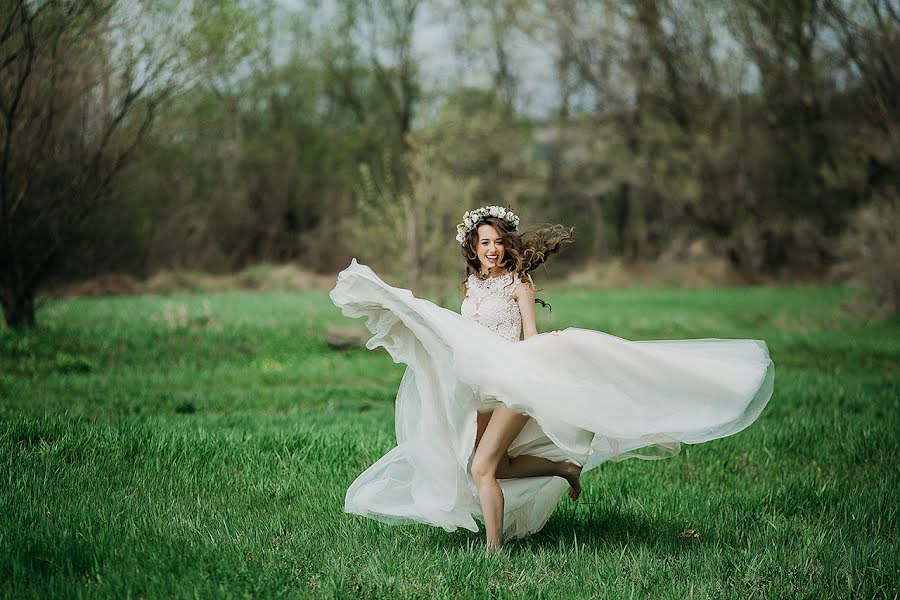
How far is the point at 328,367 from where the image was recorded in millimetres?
13383

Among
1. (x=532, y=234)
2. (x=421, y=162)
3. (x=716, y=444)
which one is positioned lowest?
(x=716, y=444)

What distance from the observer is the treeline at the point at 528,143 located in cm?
Answer: 2105

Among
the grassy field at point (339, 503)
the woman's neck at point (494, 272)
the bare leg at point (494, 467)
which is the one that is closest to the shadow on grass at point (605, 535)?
the grassy field at point (339, 503)

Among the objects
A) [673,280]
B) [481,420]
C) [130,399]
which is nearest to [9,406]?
[130,399]

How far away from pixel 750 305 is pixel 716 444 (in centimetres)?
1660

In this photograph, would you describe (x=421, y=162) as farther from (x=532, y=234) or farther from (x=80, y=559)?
(x=80, y=559)

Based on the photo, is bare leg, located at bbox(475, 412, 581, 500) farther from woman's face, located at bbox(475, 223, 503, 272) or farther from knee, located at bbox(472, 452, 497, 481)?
woman's face, located at bbox(475, 223, 503, 272)

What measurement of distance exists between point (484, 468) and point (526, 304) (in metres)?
0.94

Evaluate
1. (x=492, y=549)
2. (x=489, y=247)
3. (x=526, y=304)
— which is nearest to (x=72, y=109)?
(x=489, y=247)

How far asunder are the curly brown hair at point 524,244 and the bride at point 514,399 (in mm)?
38

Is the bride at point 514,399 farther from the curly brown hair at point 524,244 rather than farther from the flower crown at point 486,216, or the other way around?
the flower crown at point 486,216

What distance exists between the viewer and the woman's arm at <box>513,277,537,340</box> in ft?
16.0

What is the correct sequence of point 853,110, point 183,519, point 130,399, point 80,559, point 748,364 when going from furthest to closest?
point 853,110
point 130,399
point 183,519
point 748,364
point 80,559

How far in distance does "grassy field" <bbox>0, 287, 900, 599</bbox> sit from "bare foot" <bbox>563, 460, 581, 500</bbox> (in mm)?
277
